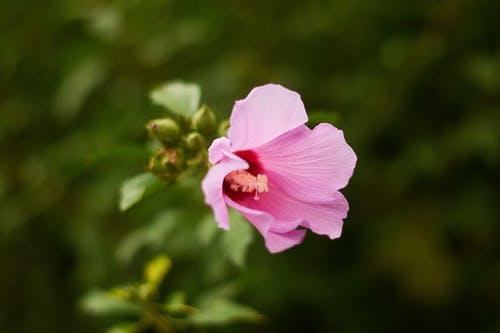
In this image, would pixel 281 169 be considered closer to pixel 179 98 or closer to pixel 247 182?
pixel 247 182

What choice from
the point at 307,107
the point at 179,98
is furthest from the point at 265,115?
the point at 307,107

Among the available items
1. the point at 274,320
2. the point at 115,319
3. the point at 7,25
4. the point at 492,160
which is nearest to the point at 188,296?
the point at 115,319

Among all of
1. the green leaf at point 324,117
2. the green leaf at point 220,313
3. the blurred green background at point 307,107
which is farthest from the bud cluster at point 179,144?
the blurred green background at point 307,107

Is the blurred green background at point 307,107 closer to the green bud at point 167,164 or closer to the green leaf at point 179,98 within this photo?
the green leaf at point 179,98

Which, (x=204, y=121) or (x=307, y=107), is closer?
(x=204, y=121)

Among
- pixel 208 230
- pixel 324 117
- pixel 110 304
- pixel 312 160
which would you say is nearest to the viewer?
pixel 312 160

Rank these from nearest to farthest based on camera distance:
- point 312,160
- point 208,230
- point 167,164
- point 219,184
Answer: point 219,184
point 312,160
point 167,164
point 208,230

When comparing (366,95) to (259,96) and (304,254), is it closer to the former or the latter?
(304,254)
